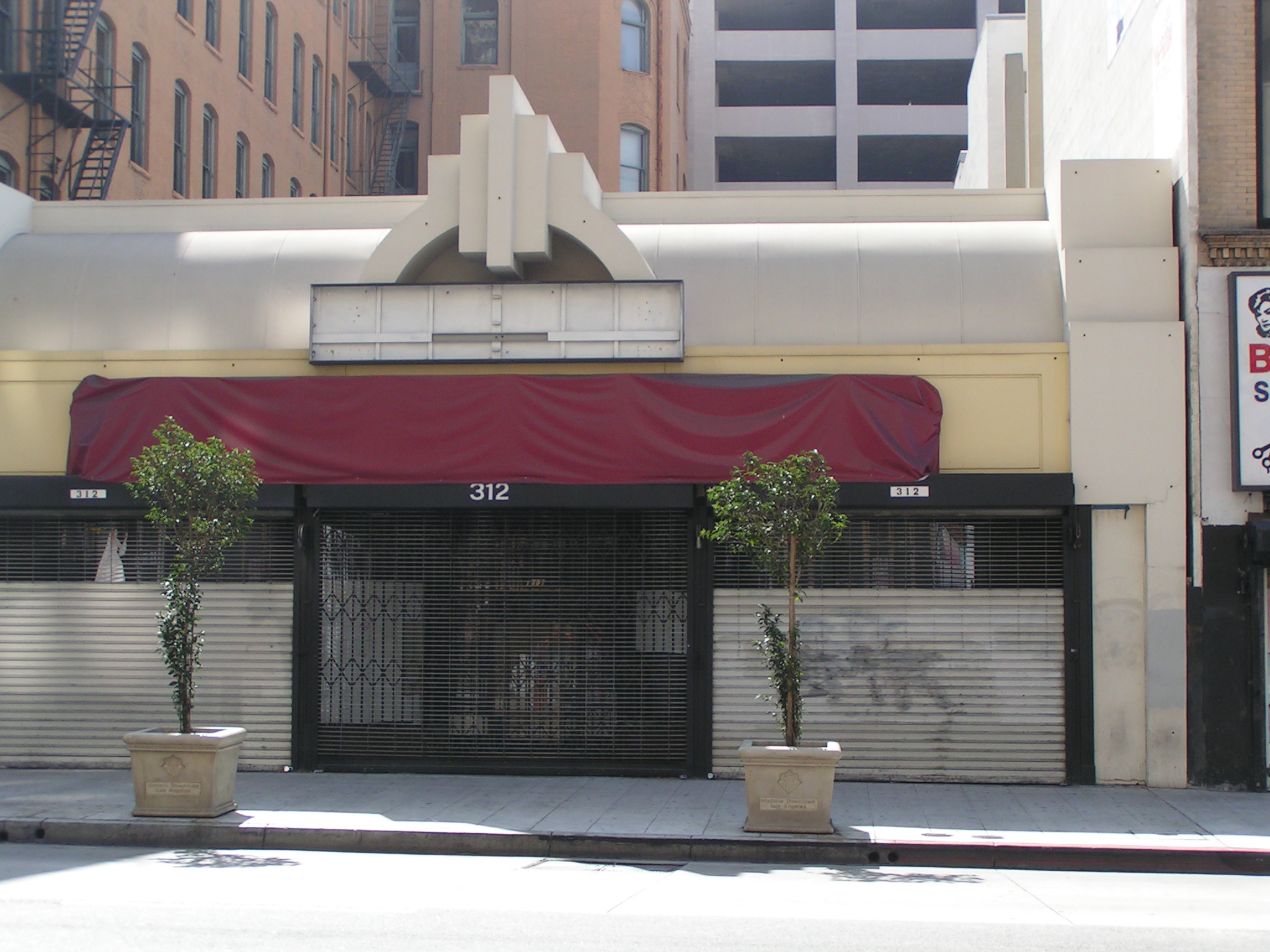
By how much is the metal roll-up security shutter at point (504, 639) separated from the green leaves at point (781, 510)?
2596mm

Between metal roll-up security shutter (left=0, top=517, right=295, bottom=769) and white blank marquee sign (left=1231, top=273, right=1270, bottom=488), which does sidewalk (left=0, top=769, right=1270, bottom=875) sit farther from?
white blank marquee sign (left=1231, top=273, right=1270, bottom=488)

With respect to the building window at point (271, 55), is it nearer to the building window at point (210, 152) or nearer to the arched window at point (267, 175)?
the arched window at point (267, 175)

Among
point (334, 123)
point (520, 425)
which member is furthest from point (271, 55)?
point (520, 425)

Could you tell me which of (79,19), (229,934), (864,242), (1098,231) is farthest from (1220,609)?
(79,19)

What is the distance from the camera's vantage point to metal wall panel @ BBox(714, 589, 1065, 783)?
13.4m

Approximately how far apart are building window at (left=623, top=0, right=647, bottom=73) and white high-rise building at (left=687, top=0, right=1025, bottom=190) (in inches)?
420

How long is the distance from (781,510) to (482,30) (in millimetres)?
31470

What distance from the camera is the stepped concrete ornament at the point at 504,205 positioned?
47.1ft

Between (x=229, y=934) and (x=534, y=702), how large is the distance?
6756 mm

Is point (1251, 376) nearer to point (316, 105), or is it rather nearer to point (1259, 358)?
point (1259, 358)

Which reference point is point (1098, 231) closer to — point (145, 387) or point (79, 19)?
point (145, 387)

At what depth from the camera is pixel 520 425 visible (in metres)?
13.8

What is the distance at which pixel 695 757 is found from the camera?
1362cm

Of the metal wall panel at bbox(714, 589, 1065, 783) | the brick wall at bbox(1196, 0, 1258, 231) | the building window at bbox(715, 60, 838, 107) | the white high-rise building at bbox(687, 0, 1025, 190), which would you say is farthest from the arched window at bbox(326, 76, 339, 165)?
the brick wall at bbox(1196, 0, 1258, 231)
